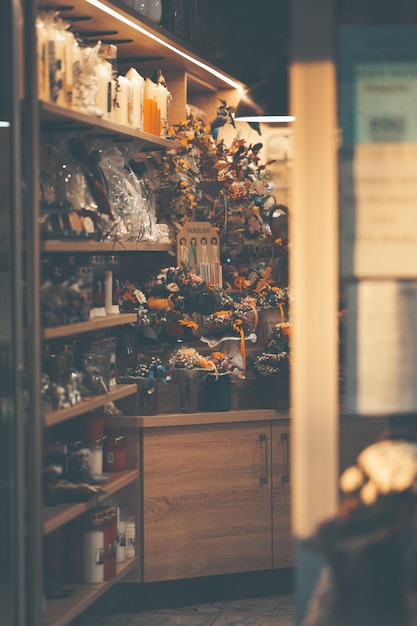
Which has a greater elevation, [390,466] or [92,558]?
[390,466]

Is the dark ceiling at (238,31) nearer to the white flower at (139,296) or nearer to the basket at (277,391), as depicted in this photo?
the white flower at (139,296)

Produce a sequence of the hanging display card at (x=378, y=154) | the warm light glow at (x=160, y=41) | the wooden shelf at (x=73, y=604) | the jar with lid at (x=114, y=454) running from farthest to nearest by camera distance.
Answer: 1. the jar with lid at (x=114, y=454)
2. the warm light glow at (x=160, y=41)
3. the wooden shelf at (x=73, y=604)
4. the hanging display card at (x=378, y=154)

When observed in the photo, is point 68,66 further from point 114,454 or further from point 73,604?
point 73,604

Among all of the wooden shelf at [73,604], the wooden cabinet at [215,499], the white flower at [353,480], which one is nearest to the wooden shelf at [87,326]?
the wooden cabinet at [215,499]

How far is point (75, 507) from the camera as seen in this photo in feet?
12.4

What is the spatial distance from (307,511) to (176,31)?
128 inches

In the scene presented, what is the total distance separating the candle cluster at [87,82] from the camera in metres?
3.48

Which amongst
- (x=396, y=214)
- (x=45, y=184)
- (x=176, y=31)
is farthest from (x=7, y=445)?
(x=176, y=31)

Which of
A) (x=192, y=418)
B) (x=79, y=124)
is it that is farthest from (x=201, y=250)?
(x=79, y=124)

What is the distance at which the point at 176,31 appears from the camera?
5.14 meters

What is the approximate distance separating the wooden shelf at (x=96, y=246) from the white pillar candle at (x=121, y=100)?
51 centimetres

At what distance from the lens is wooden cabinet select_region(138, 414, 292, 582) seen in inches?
181

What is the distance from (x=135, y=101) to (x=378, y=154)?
229cm

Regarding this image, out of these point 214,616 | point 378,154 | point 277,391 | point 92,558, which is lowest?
point 214,616
